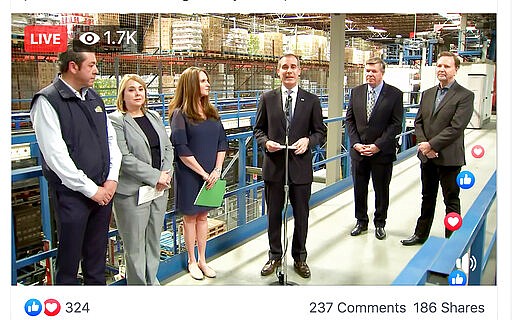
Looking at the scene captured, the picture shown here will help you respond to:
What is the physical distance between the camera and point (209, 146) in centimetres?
192

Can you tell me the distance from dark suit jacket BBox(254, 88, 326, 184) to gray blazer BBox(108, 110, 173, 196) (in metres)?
0.51

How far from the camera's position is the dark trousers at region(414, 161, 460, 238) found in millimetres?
2035

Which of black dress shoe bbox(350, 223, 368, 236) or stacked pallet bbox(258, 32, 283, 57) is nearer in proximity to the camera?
stacked pallet bbox(258, 32, 283, 57)

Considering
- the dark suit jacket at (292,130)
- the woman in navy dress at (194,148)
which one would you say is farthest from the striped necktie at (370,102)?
the woman in navy dress at (194,148)

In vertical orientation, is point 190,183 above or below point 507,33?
below

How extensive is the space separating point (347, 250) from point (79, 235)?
1399mm

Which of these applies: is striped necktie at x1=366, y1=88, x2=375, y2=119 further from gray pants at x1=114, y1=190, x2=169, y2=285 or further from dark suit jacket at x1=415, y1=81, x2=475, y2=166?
gray pants at x1=114, y1=190, x2=169, y2=285

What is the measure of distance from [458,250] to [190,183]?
116cm

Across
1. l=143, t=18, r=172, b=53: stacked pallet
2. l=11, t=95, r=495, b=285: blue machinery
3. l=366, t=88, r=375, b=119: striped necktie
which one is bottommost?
l=11, t=95, r=495, b=285: blue machinery

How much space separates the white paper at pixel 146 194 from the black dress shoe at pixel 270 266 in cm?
63

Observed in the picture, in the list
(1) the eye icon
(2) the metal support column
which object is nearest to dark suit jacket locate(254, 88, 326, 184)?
(2) the metal support column
